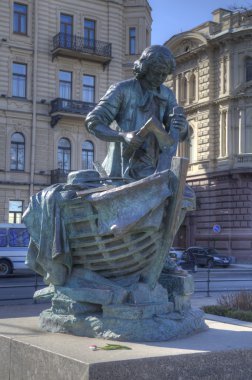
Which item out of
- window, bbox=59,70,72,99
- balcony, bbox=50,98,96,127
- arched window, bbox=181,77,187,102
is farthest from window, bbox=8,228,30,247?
arched window, bbox=181,77,187,102

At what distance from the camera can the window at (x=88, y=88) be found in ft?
120

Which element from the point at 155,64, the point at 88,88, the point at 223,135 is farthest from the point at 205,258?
the point at 155,64

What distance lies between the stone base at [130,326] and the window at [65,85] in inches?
1255

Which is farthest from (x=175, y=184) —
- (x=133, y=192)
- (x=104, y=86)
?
(x=104, y=86)

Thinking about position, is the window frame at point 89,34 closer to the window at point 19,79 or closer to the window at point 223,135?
the window at point 19,79

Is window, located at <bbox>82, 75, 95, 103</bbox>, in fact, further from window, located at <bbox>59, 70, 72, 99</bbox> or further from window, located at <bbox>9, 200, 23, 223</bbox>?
window, located at <bbox>9, 200, 23, 223</bbox>

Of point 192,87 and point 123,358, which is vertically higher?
point 192,87

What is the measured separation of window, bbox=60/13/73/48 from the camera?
35.5 m

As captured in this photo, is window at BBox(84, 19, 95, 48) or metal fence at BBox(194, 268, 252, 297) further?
window at BBox(84, 19, 95, 48)

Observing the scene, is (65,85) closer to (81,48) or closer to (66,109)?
(66,109)

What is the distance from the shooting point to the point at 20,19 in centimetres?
3506

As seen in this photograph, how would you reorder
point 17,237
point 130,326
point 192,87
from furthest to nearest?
point 192,87 < point 17,237 < point 130,326

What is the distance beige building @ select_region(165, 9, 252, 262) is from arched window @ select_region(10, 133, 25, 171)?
36.6 ft

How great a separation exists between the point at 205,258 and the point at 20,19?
56.5 ft
